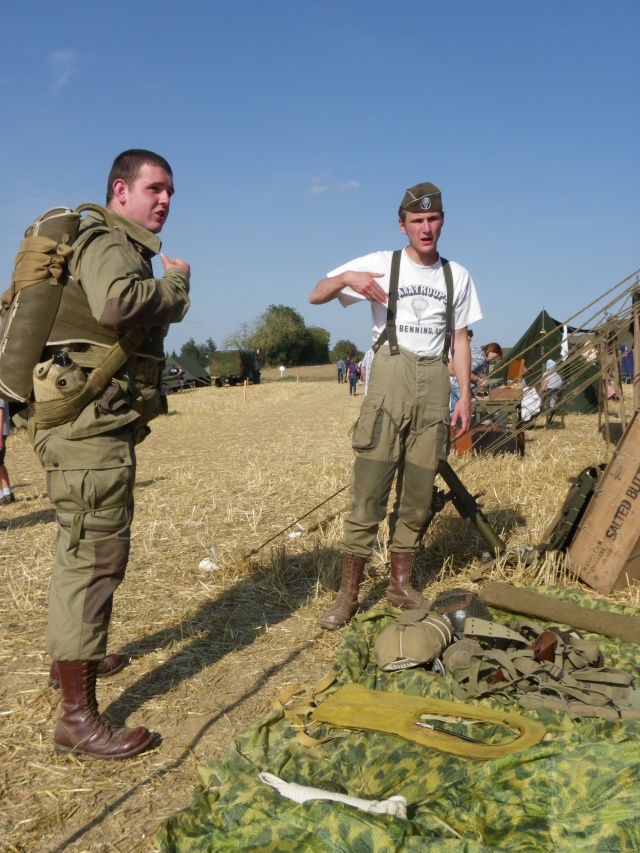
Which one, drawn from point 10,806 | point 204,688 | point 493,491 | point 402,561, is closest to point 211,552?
point 402,561

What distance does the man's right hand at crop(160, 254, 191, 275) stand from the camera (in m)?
3.39

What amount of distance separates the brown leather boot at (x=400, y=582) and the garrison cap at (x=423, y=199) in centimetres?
213

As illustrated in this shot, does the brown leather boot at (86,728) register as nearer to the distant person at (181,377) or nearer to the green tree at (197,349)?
the distant person at (181,377)

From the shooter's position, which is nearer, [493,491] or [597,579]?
[597,579]

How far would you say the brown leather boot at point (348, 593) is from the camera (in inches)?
173

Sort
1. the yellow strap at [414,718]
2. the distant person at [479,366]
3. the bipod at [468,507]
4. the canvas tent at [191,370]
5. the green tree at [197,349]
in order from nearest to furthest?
the yellow strap at [414,718] < the bipod at [468,507] < the distant person at [479,366] < the canvas tent at [191,370] < the green tree at [197,349]

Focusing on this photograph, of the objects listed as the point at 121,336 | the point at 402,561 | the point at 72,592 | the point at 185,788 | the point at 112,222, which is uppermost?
the point at 112,222

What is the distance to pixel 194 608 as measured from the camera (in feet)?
15.6

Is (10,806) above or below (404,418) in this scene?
below

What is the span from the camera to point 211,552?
598 cm

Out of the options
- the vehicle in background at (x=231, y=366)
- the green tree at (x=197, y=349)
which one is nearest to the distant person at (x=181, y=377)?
the vehicle in background at (x=231, y=366)

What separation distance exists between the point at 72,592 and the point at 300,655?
142cm

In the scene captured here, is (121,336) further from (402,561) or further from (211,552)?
(211,552)

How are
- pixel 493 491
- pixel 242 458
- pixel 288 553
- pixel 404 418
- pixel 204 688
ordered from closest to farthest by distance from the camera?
pixel 204 688 < pixel 404 418 < pixel 288 553 < pixel 493 491 < pixel 242 458
